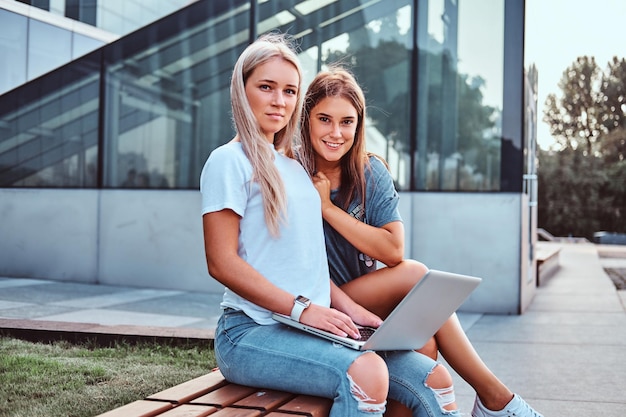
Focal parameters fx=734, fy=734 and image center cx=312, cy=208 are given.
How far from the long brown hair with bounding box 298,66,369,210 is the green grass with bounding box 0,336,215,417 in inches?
57.3

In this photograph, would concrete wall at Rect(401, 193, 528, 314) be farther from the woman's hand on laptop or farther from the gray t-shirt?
the woman's hand on laptop

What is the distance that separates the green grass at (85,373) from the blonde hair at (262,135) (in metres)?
1.48

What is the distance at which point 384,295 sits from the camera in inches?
106

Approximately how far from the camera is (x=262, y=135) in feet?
7.98

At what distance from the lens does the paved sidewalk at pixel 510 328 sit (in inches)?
165

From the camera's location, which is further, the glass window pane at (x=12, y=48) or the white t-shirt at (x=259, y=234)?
the glass window pane at (x=12, y=48)

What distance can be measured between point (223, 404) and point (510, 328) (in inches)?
190

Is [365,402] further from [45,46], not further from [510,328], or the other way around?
[510,328]

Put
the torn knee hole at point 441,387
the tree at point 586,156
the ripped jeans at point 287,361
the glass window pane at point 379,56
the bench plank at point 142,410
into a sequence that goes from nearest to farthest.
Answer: the bench plank at point 142,410 → the ripped jeans at point 287,361 → the torn knee hole at point 441,387 → the glass window pane at point 379,56 → the tree at point 586,156

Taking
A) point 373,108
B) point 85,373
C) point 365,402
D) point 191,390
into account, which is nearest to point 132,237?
point 373,108

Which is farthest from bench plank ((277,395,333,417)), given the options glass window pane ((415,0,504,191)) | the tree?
the tree

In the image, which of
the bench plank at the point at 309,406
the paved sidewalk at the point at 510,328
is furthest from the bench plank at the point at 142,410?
the paved sidewalk at the point at 510,328

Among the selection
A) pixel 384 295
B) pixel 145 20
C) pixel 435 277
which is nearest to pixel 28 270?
pixel 145 20

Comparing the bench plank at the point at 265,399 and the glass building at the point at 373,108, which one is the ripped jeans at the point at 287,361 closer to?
the bench plank at the point at 265,399
